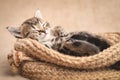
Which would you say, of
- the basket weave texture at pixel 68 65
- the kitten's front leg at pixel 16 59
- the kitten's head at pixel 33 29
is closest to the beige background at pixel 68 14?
the kitten's head at pixel 33 29

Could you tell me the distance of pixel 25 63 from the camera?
1192mm

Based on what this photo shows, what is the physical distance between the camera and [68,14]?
1.90 metres

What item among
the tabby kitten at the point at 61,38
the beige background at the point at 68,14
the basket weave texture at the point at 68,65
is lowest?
the basket weave texture at the point at 68,65

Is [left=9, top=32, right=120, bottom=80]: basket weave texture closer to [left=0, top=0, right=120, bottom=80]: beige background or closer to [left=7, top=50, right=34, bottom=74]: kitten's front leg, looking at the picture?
[left=7, top=50, right=34, bottom=74]: kitten's front leg

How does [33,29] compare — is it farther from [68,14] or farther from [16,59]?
[68,14]

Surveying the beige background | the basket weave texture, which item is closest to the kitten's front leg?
the basket weave texture

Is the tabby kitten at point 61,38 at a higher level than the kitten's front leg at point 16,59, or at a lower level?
higher

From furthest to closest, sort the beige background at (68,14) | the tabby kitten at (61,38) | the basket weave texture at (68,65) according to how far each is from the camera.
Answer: the beige background at (68,14) < the tabby kitten at (61,38) < the basket weave texture at (68,65)

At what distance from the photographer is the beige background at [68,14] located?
5.68 ft

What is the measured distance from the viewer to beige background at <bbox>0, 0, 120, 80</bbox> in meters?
1.73

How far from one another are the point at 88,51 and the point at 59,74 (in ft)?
0.56

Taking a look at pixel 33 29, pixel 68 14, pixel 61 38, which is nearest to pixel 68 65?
pixel 61 38

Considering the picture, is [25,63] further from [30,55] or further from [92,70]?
[92,70]

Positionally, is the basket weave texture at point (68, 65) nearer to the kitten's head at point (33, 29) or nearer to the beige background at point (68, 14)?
the kitten's head at point (33, 29)
